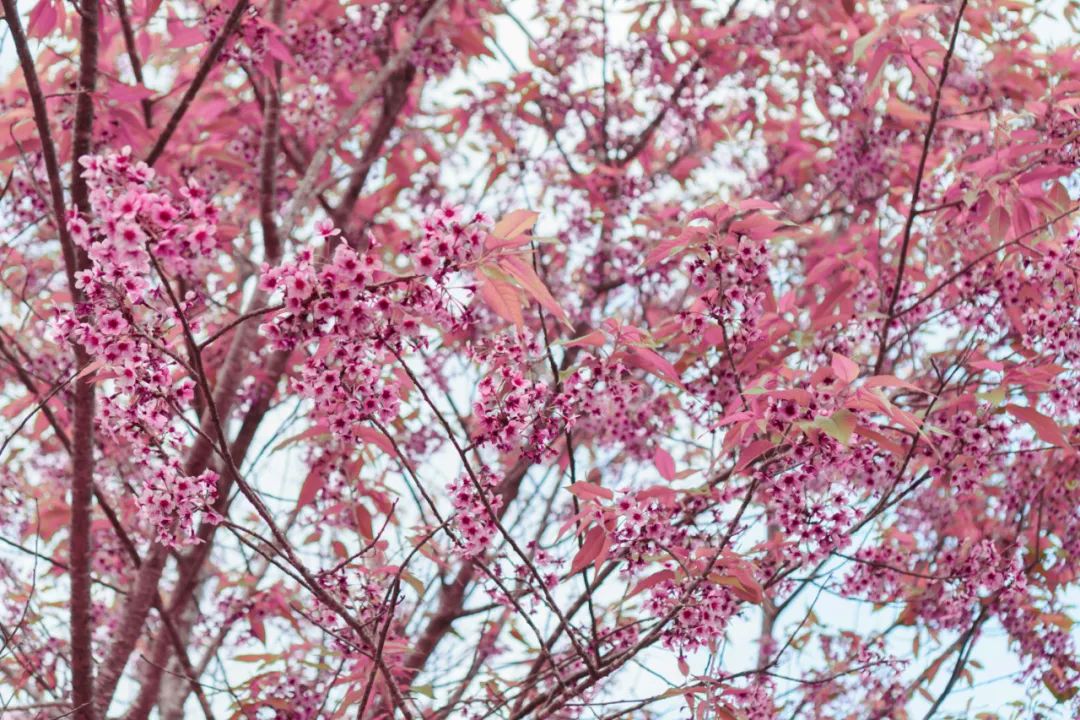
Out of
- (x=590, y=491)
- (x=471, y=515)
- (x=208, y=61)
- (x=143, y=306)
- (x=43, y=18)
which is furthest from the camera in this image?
(x=208, y=61)

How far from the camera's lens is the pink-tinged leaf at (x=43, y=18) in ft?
7.05

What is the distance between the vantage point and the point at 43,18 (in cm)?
217

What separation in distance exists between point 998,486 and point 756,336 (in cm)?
201

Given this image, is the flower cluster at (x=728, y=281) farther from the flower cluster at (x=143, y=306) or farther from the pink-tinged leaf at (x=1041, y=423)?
the flower cluster at (x=143, y=306)

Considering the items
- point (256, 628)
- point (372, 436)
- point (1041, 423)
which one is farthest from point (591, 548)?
point (256, 628)

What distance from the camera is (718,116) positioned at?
14.1 ft

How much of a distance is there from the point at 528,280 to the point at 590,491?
19.3 inches

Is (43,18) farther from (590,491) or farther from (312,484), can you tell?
(590,491)

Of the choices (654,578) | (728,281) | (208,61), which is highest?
(208,61)

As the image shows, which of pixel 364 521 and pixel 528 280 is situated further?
pixel 364 521

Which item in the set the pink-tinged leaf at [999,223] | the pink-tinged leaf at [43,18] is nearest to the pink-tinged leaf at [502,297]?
the pink-tinged leaf at [999,223]

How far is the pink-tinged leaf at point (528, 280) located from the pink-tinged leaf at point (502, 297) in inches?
1.1

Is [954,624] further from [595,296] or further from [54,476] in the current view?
[54,476]

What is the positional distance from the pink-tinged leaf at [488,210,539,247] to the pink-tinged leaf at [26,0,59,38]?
142 centimetres
